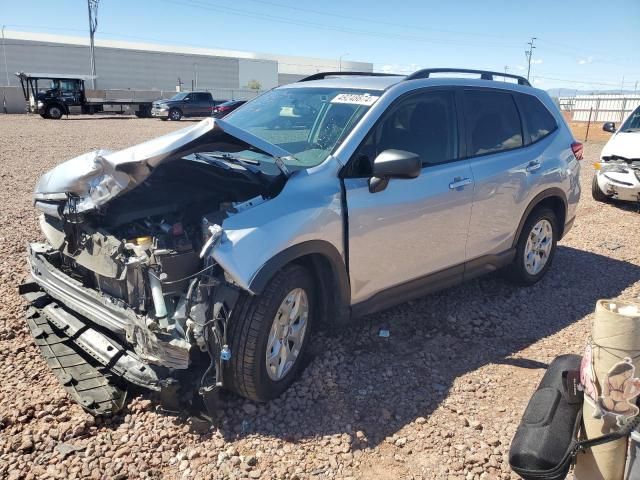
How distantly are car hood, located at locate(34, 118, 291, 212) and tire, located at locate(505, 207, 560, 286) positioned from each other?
111 inches

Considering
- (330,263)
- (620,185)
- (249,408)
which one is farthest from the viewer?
(620,185)

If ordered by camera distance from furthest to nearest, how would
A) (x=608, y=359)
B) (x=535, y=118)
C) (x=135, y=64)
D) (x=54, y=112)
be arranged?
1. (x=135, y=64)
2. (x=54, y=112)
3. (x=535, y=118)
4. (x=608, y=359)

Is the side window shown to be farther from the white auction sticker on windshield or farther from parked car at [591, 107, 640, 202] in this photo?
parked car at [591, 107, 640, 202]

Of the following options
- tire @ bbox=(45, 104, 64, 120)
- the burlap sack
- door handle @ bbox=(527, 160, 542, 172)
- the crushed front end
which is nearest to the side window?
the crushed front end

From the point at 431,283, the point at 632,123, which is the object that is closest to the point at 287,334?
the point at 431,283

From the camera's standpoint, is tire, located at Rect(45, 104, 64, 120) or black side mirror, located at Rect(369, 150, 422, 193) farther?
tire, located at Rect(45, 104, 64, 120)

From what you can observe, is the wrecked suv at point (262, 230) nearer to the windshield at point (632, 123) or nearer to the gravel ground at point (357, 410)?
the gravel ground at point (357, 410)

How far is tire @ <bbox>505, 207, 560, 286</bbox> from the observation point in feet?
16.7

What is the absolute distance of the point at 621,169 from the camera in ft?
28.6

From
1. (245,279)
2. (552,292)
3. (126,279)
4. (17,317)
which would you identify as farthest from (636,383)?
(17,317)

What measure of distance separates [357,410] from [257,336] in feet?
2.76

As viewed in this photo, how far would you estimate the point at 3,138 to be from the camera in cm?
1830

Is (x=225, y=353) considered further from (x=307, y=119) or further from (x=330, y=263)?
(x=307, y=119)

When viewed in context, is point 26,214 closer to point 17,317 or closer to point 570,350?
point 17,317
